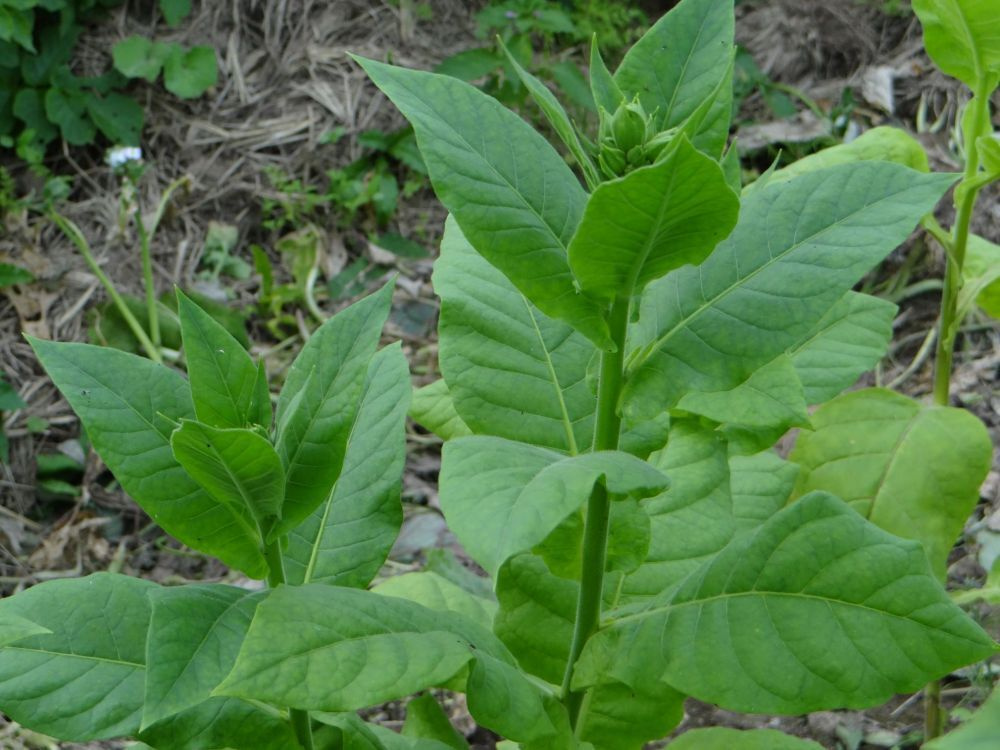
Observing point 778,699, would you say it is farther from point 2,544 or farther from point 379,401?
point 2,544

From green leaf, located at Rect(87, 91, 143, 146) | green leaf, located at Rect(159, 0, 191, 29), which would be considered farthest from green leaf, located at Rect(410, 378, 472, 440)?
green leaf, located at Rect(159, 0, 191, 29)

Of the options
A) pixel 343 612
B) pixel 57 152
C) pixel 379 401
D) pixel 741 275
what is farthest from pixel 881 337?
pixel 57 152

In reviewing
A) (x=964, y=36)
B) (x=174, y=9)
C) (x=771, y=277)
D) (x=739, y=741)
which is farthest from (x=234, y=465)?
(x=174, y=9)

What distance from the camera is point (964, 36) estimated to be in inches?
76.0

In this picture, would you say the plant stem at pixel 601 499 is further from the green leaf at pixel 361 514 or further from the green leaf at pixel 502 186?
the green leaf at pixel 361 514

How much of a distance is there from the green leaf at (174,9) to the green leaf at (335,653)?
366cm

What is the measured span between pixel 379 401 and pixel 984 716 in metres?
1.24

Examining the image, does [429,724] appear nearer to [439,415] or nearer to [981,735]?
[439,415]

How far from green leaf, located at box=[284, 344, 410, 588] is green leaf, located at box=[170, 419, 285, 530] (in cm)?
20

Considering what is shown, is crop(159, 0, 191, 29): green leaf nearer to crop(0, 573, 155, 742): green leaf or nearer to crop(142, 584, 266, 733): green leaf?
crop(0, 573, 155, 742): green leaf

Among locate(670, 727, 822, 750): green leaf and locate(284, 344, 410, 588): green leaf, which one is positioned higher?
locate(284, 344, 410, 588): green leaf

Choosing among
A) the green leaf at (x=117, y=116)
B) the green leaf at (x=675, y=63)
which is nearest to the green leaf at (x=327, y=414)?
the green leaf at (x=675, y=63)

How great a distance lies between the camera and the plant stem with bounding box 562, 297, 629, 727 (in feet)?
4.49

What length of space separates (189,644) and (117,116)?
353 centimetres
